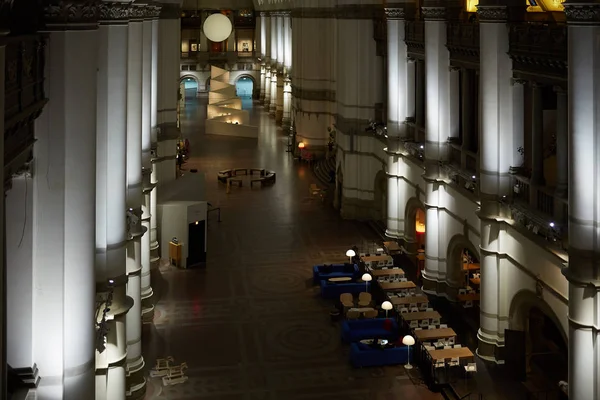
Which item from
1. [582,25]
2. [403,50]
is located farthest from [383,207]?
[582,25]

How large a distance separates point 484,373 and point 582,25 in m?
8.53

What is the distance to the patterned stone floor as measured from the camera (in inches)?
650

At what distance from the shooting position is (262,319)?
67.6ft

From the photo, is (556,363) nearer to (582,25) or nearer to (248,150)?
(582,25)

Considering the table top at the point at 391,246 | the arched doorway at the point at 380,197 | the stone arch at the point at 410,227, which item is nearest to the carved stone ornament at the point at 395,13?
the arched doorway at the point at 380,197

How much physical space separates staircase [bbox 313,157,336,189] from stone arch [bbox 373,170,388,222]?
6917 millimetres

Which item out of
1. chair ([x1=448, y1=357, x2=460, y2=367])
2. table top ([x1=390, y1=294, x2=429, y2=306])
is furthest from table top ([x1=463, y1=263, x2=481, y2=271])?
chair ([x1=448, y1=357, x2=460, y2=367])

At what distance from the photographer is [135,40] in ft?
55.4

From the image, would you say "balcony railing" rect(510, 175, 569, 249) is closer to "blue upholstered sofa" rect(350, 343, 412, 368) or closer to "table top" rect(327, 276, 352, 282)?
"blue upholstered sofa" rect(350, 343, 412, 368)

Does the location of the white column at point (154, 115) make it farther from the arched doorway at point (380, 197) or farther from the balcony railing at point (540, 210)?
the balcony railing at point (540, 210)

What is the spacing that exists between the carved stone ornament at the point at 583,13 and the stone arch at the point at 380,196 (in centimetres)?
1780

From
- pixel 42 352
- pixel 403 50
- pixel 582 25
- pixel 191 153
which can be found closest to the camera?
pixel 42 352

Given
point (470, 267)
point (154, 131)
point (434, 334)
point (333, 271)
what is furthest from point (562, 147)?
point (154, 131)

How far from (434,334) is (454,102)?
7.48m
